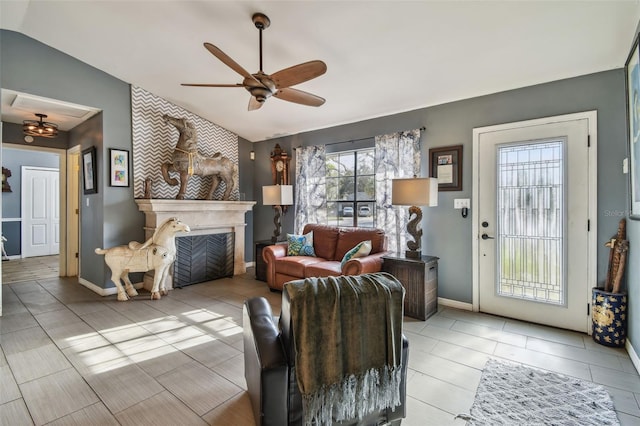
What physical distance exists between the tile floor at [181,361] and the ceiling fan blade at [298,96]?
93.2 inches

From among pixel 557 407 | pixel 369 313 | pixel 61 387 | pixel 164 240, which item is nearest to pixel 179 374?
pixel 61 387

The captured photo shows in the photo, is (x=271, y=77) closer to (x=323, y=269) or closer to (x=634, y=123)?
(x=323, y=269)

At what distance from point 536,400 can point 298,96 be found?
2.98 m

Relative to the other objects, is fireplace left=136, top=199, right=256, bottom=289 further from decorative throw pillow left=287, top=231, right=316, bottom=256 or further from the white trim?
the white trim

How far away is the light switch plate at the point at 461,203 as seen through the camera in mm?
3561

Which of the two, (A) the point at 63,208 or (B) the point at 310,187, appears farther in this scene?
(A) the point at 63,208

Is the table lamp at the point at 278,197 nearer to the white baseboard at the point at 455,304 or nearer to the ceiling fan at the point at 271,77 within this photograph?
the ceiling fan at the point at 271,77

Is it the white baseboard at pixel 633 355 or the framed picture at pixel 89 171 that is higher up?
the framed picture at pixel 89 171

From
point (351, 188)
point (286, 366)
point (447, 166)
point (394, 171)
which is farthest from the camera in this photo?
point (351, 188)

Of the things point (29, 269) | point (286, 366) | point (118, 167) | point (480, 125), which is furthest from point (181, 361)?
point (29, 269)

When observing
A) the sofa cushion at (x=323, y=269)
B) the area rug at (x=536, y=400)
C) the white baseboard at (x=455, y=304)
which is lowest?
the area rug at (x=536, y=400)

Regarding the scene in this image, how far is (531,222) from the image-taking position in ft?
10.5

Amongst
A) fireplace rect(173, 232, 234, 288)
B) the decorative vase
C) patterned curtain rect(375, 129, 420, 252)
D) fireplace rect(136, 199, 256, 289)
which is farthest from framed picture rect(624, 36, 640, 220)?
fireplace rect(173, 232, 234, 288)

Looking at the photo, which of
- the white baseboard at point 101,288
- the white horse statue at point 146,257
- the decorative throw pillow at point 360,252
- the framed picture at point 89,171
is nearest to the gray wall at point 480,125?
the decorative throw pillow at point 360,252
